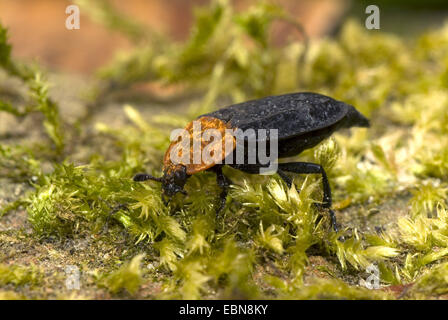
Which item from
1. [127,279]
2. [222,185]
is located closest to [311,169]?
[222,185]

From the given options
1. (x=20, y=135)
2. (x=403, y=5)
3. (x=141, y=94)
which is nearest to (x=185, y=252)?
(x=20, y=135)

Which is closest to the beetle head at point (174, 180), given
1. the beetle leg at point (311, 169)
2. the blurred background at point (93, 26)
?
the beetle leg at point (311, 169)

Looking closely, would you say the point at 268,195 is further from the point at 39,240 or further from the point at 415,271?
the point at 39,240

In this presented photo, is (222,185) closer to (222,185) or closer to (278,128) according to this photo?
(222,185)

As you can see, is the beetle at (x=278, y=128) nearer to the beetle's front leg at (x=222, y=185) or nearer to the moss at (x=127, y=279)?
the beetle's front leg at (x=222, y=185)

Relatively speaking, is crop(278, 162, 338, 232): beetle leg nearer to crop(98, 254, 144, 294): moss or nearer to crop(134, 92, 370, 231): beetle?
crop(134, 92, 370, 231): beetle

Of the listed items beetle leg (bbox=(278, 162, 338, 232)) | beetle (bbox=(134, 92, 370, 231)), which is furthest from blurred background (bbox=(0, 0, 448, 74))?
beetle leg (bbox=(278, 162, 338, 232))
